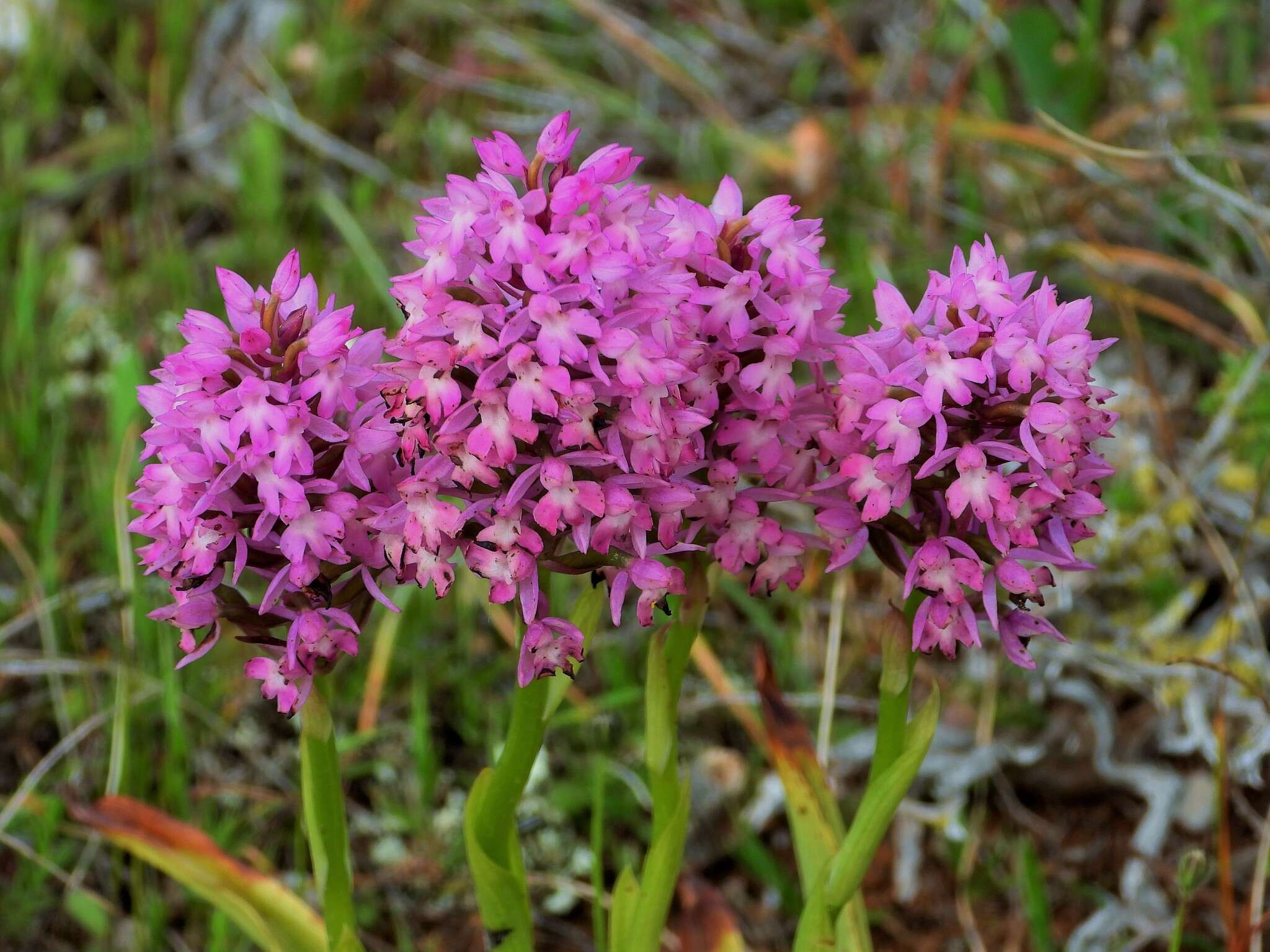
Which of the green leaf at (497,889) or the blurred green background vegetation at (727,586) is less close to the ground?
the blurred green background vegetation at (727,586)

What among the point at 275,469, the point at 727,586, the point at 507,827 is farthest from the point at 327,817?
the point at 727,586

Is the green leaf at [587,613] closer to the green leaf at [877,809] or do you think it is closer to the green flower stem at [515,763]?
the green flower stem at [515,763]

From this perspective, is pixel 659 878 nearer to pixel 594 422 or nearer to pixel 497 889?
pixel 497 889

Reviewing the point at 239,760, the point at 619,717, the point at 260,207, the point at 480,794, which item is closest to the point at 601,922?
the point at 480,794

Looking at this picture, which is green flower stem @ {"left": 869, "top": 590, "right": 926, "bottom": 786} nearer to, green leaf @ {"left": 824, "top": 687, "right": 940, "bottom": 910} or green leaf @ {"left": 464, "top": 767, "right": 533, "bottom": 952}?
green leaf @ {"left": 824, "top": 687, "right": 940, "bottom": 910}

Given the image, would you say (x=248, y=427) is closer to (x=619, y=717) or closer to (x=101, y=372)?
(x=619, y=717)

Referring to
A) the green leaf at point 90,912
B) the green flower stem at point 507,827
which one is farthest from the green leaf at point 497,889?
the green leaf at point 90,912

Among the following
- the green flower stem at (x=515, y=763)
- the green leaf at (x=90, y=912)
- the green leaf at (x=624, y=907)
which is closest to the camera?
the green flower stem at (x=515, y=763)
